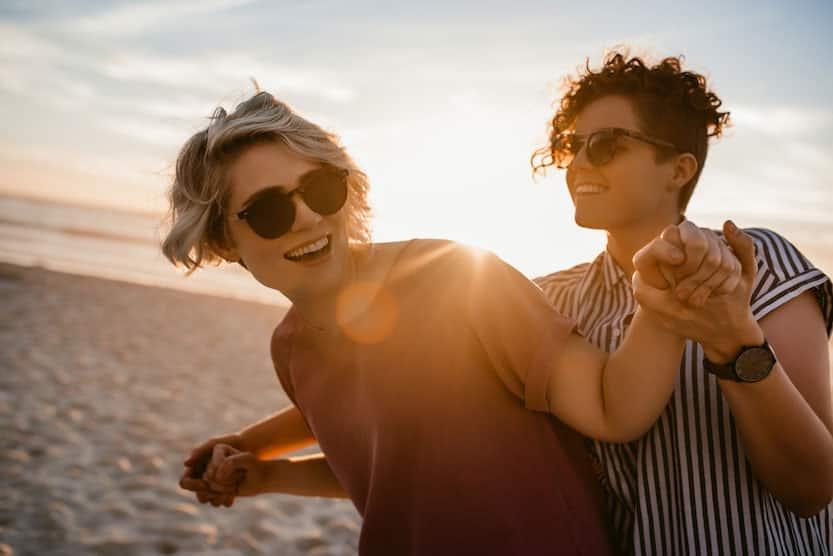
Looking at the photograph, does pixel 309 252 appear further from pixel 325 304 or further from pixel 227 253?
pixel 227 253

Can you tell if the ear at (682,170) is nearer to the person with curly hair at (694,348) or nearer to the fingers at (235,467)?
the person with curly hair at (694,348)

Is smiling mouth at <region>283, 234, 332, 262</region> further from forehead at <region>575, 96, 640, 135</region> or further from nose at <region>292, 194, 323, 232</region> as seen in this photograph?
forehead at <region>575, 96, 640, 135</region>

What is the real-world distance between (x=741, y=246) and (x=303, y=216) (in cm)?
145

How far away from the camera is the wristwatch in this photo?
1.39 metres

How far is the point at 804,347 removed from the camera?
5.46 ft

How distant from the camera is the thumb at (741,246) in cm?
127

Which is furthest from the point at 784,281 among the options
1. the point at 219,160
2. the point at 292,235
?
the point at 219,160

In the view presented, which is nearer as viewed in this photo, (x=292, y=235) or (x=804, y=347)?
(x=804, y=347)

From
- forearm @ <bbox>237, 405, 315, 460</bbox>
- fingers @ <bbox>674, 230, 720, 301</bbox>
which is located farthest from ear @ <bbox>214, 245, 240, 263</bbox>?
fingers @ <bbox>674, 230, 720, 301</bbox>

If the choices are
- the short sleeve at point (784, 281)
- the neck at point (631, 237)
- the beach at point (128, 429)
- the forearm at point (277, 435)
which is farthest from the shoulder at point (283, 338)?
the beach at point (128, 429)

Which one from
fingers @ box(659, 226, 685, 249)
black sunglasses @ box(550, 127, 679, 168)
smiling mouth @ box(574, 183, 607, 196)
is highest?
black sunglasses @ box(550, 127, 679, 168)

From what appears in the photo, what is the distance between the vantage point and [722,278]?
124cm

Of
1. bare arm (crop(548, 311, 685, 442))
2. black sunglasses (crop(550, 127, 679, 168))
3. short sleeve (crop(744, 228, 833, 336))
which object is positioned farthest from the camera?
black sunglasses (crop(550, 127, 679, 168))

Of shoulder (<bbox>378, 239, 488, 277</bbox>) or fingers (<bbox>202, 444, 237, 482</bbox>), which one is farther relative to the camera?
fingers (<bbox>202, 444, 237, 482</bbox>)
